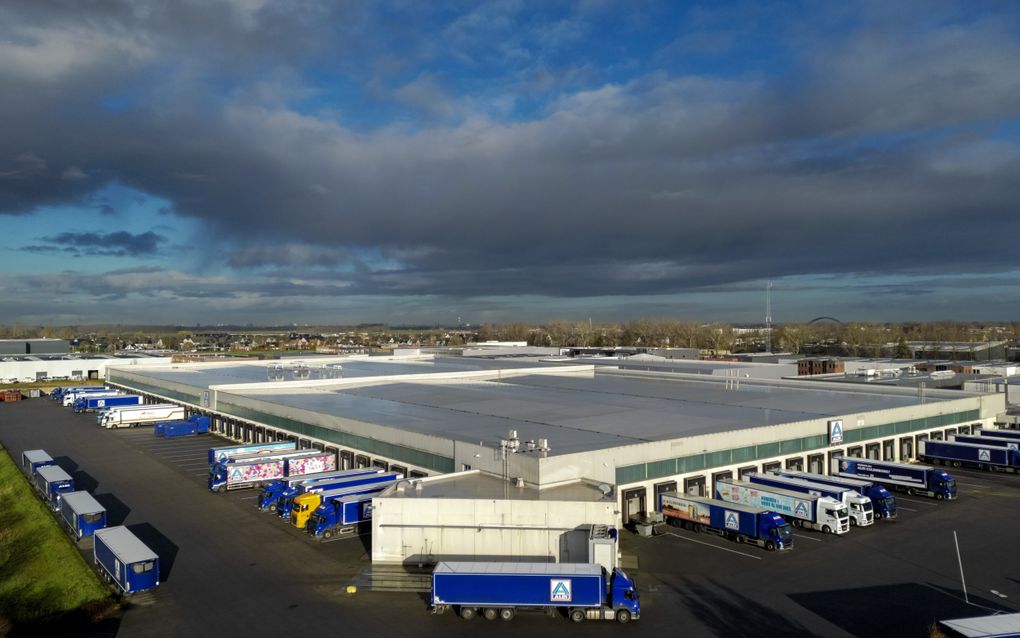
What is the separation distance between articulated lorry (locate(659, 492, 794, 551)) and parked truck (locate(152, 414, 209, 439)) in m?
32.5

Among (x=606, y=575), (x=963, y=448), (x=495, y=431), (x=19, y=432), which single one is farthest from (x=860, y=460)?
(x=19, y=432)

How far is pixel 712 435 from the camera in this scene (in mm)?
27141

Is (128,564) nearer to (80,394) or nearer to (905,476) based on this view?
(905,476)

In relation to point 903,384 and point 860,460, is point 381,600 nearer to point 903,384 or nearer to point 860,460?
point 860,460

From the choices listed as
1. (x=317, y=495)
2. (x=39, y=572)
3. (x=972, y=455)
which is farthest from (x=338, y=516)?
(x=972, y=455)

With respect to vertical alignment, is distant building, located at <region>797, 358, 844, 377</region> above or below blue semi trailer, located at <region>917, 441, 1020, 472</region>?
above

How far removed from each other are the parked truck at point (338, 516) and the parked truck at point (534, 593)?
674 cm

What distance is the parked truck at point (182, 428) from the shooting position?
4367 centimetres

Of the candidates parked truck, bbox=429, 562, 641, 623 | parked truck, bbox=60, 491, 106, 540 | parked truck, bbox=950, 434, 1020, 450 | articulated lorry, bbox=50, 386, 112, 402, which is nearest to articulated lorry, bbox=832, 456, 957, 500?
parked truck, bbox=950, 434, 1020, 450

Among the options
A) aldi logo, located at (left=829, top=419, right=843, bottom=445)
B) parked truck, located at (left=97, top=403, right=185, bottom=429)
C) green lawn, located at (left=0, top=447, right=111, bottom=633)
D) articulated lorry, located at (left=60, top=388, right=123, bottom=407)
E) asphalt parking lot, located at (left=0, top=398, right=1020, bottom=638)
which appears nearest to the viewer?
asphalt parking lot, located at (left=0, top=398, right=1020, bottom=638)

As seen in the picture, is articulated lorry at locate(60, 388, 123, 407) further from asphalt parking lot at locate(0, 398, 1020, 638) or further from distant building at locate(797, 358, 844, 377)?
distant building at locate(797, 358, 844, 377)

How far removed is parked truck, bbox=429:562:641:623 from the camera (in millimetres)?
16234

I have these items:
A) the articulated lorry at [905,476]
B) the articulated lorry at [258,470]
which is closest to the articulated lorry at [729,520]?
the articulated lorry at [905,476]

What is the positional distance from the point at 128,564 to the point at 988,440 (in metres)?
37.3
